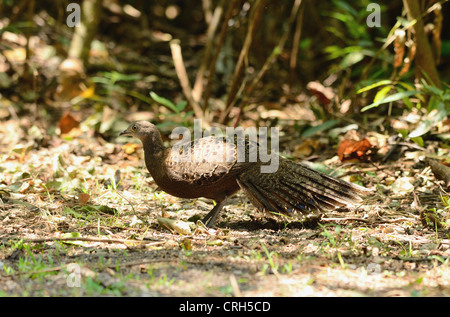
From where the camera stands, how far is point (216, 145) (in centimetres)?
431

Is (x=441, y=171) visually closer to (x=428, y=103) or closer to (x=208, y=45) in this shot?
(x=428, y=103)

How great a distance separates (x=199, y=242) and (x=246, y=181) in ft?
2.32

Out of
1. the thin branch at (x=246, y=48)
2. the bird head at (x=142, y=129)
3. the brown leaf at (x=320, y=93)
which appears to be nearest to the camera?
the bird head at (x=142, y=129)

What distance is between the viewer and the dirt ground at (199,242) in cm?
295

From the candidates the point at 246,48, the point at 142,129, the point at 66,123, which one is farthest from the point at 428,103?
the point at 66,123

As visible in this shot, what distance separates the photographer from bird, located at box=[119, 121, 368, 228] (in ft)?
13.6

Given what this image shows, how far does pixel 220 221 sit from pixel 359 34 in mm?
3988

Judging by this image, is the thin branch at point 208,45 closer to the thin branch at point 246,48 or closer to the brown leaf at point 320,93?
the thin branch at point 246,48

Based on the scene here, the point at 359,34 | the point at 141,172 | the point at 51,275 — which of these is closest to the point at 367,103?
the point at 359,34

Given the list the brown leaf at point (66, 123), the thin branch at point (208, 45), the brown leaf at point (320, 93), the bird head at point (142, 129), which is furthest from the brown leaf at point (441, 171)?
the brown leaf at point (66, 123)

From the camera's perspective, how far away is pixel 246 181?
423 cm

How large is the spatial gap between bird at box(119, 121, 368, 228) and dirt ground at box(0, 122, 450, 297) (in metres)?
0.17

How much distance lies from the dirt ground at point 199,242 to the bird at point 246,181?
0.57ft
